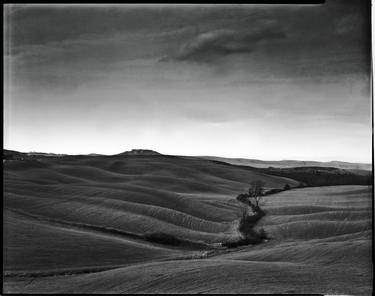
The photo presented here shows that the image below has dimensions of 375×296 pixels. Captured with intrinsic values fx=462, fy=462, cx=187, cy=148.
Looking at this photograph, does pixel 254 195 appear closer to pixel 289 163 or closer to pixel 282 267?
pixel 289 163

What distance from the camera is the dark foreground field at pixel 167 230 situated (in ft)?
8.68

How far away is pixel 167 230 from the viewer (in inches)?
107

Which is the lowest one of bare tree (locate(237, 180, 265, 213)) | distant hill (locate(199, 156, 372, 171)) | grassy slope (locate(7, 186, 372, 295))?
grassy slope (locate(7, 186, 372, 295))

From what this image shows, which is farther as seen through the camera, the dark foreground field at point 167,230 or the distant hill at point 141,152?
the distant hill at point 141,152

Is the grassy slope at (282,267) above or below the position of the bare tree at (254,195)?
below

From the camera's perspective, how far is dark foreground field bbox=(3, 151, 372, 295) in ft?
8.68

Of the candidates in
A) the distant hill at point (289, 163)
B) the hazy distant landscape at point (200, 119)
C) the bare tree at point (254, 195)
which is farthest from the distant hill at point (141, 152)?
the bare tree at point (254, 195)

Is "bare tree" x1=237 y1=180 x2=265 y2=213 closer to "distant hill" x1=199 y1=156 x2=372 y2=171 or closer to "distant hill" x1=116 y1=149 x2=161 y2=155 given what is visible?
"distant hill" x1=199 y1=156 x2=372 y2=171

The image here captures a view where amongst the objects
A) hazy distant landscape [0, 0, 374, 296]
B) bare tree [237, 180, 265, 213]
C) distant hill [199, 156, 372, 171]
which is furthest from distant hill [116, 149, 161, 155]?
bare tree [237, 180, 265, 213]

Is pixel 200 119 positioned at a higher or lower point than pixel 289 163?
higher

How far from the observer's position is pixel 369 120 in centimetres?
278

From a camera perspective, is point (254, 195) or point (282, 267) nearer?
point (282, 267)

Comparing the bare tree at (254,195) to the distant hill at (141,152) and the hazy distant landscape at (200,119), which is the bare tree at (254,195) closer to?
the hazy distant landscape at (200,119)

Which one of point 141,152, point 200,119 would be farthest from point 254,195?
point 141,152
